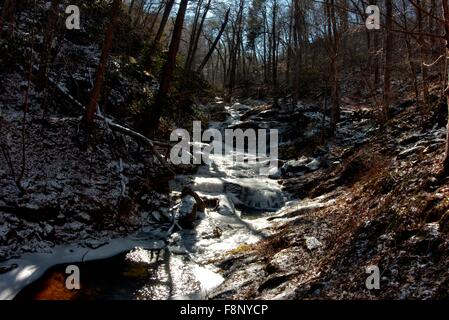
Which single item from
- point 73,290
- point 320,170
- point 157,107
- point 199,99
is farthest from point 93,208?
point 199,99

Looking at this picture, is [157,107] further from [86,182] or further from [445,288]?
[445,288]

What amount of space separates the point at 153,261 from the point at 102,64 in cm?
470

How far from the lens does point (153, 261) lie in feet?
26.9

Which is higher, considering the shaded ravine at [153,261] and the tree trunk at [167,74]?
the tree trunk at [167,74]

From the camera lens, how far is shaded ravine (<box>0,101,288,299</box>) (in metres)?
6.66

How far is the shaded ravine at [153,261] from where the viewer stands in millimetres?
6664

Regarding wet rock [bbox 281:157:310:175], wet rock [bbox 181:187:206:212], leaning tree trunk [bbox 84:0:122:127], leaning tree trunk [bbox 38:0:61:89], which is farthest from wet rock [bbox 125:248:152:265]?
wet rock [bbox 281:157:310:175]

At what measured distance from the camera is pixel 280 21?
38.1 meters

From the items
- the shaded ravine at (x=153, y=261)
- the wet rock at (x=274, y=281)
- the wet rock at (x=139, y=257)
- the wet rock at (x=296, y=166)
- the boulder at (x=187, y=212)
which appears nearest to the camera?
the wet rock at (x=274, y=281)

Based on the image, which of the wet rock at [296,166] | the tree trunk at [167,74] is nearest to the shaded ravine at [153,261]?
the tree trunk at [167,74]

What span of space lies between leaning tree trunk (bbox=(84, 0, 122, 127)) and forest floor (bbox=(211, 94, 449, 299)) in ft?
16.1

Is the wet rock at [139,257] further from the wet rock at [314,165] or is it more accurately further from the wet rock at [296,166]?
the wet rock at [296,166]

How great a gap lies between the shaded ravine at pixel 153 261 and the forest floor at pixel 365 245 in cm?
59

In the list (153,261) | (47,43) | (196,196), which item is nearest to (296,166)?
(196,196)
